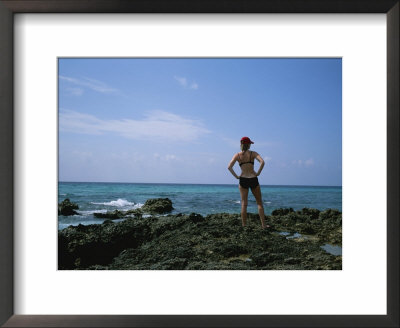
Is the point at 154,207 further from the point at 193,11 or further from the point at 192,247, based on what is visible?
the point at 193,11

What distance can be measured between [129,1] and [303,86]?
24.7ft

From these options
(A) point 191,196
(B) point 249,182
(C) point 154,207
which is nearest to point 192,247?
(B) point 249,182

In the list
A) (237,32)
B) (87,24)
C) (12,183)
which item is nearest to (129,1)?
(87,24)

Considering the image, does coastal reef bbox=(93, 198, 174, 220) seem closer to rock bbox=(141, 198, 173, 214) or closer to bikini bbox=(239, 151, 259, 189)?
rock bbox=(141, 198, 173, 214)

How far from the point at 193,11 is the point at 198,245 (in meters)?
2.64

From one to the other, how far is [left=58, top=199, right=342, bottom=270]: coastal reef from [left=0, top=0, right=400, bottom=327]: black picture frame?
61 centimetres

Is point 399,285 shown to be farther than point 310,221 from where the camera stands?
No

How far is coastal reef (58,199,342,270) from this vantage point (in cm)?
338

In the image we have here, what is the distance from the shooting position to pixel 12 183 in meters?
2.64

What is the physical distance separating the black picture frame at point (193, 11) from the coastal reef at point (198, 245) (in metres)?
0.61

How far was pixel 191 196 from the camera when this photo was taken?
613 inches

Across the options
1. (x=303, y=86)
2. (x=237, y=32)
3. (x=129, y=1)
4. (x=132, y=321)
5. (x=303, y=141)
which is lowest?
(x=132, y=321)

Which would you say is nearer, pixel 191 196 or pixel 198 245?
pixel 198 245

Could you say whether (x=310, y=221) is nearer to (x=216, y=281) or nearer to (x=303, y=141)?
(x=216, y=281)
